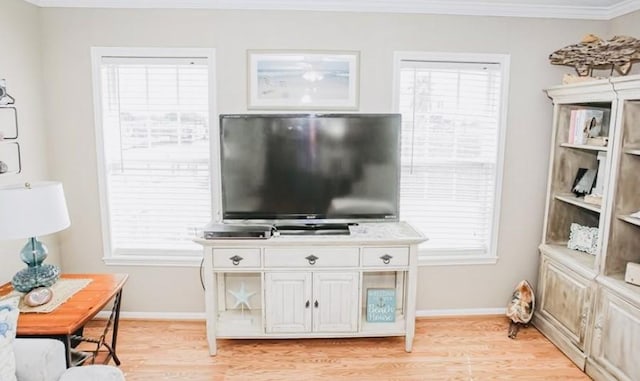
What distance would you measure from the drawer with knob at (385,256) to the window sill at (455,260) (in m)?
0.63

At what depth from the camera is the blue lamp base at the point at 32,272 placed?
240 centimetres

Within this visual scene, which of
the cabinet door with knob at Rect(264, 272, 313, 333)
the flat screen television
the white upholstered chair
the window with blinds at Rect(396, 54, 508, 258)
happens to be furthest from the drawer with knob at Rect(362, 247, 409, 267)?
the white upholstered chair

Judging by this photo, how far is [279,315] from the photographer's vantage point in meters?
2.97

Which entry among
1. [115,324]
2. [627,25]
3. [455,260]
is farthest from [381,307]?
[627,25]

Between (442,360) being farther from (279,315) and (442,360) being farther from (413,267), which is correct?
(279,315)

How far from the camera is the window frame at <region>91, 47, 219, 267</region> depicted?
319 centimetres

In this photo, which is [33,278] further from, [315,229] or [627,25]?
[627,25]

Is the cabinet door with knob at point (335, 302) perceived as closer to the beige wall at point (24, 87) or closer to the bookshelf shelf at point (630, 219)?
the bookshelf shelf at point (630, 219)

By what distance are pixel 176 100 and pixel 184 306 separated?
5.30 ft

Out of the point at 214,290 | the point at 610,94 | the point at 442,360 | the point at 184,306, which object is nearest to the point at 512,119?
the point at 610,94

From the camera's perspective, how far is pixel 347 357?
117 inches

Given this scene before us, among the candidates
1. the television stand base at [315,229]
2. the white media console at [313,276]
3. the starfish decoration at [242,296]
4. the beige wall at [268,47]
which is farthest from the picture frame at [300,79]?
the starfish decoration at [242,296]

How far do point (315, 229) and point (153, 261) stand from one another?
1.36m

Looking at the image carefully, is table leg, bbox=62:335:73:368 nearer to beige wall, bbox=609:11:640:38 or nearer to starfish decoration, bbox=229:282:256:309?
starfish decoration, bbox=229:282:256:309
